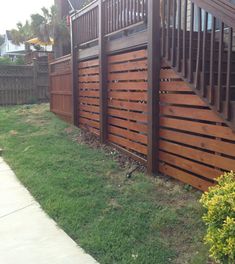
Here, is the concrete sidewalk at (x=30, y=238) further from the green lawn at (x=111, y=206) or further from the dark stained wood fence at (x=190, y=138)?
the dark stained wood fence at (x=190, y=138)

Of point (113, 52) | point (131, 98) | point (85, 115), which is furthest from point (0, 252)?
point (85, 115)

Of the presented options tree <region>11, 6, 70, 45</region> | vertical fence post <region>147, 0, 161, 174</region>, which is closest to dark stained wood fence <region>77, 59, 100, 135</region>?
vertical fence post <region>147, 0, 161, 174</region>

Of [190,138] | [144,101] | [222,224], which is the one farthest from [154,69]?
[222,224]

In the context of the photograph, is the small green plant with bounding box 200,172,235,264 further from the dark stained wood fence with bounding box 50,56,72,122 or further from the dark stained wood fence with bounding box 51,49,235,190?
the dark stained wood fence with bounding box 50,56,72,122

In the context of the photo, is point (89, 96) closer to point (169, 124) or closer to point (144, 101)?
point (144, 101)

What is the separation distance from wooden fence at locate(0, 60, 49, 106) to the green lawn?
9193 millimetres

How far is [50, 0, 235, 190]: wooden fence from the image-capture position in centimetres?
493

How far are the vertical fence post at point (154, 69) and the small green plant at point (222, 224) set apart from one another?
2.83 m

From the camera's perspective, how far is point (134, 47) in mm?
6484

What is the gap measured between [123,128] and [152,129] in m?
1.41

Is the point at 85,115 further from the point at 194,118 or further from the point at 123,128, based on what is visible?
the point at 194,118

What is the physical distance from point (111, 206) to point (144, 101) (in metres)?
1.98

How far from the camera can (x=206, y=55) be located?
5062mm

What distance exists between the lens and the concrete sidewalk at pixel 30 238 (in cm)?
391
